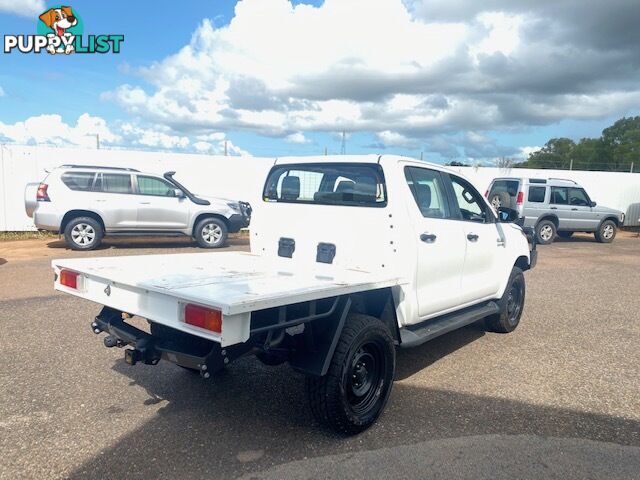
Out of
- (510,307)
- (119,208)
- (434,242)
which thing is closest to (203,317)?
(434,242)

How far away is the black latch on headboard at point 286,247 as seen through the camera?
4.52 m

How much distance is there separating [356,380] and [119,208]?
9354 millimetres

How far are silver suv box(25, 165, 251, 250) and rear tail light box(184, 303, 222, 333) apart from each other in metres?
9.48

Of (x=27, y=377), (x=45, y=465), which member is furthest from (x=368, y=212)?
(x=27, y=377)

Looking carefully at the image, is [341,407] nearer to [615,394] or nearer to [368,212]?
[368,212]

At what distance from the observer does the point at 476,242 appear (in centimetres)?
502

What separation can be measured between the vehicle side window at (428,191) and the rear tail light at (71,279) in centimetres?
264

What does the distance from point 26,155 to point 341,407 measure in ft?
45.4

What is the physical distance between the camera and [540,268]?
10.7 meters

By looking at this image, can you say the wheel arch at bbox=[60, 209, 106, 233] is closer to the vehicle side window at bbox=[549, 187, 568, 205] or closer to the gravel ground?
the gravel ground

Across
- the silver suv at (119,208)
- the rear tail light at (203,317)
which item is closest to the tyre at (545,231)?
the silver suv at (119,208)

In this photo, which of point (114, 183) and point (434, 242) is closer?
point (434, 242)

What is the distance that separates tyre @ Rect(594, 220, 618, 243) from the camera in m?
16.2

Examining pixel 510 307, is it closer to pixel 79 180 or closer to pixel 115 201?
pixel 115 201
